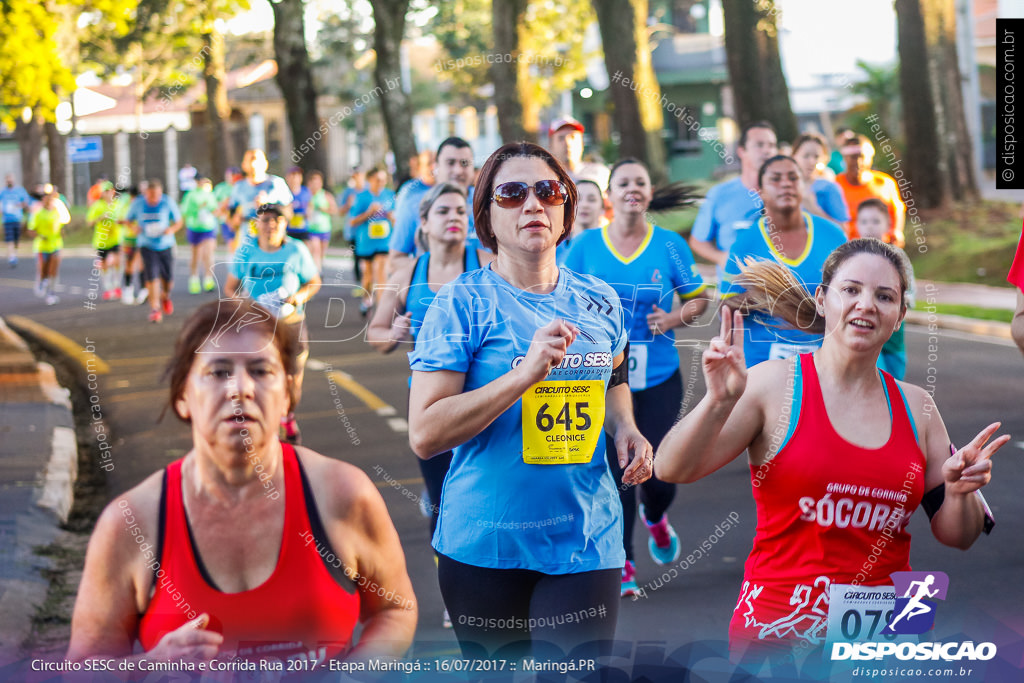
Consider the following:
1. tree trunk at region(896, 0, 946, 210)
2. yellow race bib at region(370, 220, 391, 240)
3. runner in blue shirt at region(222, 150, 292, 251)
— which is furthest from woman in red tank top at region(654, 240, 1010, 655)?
tree trunk at region(896, 0, 946, 210)

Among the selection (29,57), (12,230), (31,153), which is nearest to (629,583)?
Result: (29,57)

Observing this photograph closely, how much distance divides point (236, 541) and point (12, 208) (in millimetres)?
29296

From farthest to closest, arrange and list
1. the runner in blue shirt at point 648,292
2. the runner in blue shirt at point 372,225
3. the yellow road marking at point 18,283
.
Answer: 1. the yellow road marking at point 18,283
2. the runner in blue shirt at point 372,225
3. the runner in blue shirt at point 648,292

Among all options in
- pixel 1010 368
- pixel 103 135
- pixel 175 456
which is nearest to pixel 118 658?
pixel 175 456

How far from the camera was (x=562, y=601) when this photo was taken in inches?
117

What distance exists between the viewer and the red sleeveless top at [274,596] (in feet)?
8.02

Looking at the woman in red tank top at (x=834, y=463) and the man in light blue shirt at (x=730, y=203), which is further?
the man in light blue shirt at (x=730, y=203)

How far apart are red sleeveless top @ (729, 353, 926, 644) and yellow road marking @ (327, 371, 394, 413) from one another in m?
6.60

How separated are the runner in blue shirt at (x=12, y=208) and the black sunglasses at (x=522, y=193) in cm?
2793

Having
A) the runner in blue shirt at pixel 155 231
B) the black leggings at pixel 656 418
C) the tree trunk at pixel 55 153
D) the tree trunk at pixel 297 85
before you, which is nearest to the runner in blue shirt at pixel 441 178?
the black leggings at pixel 656 418

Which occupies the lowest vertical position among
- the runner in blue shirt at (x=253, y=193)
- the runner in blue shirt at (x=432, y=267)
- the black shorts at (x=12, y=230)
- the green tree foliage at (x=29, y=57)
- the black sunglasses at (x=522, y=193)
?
the runner in blue shirt at (x=432, y=267)

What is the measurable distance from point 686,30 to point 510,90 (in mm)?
29524

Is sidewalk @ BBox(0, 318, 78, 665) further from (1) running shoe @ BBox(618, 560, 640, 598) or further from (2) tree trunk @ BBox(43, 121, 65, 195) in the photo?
(2) tree trunk @ BBox(43, 121, 65, 195)

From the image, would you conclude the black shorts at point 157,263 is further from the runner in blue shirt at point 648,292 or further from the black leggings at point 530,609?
the black leggings at point 530,609
